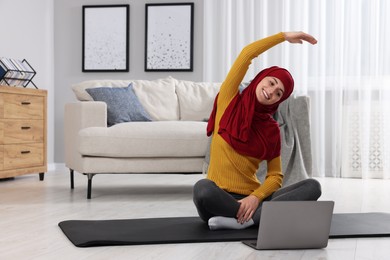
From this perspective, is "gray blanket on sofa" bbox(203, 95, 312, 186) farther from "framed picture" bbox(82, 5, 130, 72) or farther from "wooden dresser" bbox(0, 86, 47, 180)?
"framed picture" bbox(82, 5, 130, 72)

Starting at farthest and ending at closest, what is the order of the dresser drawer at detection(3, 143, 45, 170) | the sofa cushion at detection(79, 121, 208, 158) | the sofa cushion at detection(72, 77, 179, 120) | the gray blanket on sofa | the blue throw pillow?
the dresser drawer at detection(3, 143, 45, 170) < the sofa cushion at detection(72, 77, 179, 120) < the blue throw pillow < the gray blanket on sofa < the sofa cushion at detection(79, 121, 208, 158)

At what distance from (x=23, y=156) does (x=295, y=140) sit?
7.13 feet

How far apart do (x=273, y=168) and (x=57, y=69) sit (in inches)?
170

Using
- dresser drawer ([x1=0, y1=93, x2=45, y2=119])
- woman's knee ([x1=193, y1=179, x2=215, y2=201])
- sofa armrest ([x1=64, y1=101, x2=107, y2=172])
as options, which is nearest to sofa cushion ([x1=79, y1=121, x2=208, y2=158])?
sofa armrest ([x1=64, y1=101, x2=107, y2=172])

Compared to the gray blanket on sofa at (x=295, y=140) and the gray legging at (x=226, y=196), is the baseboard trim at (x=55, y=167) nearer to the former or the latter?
the gray blanket on sofa at (x=295, y=140)

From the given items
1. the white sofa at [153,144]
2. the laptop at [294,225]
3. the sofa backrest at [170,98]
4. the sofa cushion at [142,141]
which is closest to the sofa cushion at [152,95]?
the sofa backrest at [170,98]

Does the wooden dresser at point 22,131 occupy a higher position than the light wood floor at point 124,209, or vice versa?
the wooden dresser at point 22,131

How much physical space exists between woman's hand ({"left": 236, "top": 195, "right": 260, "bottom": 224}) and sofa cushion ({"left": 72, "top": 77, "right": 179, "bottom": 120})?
2.21 m

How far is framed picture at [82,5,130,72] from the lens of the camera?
6.47m

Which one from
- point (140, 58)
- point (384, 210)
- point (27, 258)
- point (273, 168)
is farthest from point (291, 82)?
point (140, 58)

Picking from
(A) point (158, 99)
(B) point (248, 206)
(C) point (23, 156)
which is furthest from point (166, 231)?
(C) point (23, 156)

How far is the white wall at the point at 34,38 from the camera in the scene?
5672 millimetres

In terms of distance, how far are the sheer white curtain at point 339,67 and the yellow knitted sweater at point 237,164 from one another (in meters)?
3.33

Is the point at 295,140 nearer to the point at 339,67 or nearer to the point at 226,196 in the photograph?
the point at 226,196
